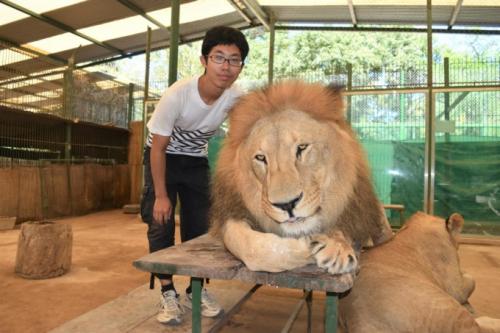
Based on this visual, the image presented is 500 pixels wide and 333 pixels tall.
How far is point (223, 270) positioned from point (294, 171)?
46cm

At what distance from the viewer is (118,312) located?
2900 mm

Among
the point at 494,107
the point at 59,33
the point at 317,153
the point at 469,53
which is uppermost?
the point at 469,53

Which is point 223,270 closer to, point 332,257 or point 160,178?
point 332,257

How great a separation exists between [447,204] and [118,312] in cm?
587

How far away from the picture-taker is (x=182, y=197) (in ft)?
9.72

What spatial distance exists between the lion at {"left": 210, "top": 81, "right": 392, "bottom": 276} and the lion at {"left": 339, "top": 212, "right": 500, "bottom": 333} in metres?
0.27

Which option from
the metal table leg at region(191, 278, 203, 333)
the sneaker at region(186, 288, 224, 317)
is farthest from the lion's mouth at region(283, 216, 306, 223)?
the sneaker at region(186, 288, 224, 317)

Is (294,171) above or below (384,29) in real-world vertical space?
below

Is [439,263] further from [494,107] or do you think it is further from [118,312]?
[494,107]

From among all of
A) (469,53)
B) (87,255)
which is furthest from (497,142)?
(469,53)

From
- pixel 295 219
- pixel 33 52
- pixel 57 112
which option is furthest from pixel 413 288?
pixel 57 112

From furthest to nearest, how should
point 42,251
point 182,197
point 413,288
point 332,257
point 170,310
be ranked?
point 42,251 → point 182,197 → point 170,310 → point 413,288 → point 332,257

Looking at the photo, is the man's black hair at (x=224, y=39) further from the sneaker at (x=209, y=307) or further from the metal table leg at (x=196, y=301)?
the sneaker at (x=209, y=307)

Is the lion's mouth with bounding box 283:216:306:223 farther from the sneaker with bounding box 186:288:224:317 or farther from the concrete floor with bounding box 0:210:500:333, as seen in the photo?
the concrete floor with bounding box 0:210:500:333
